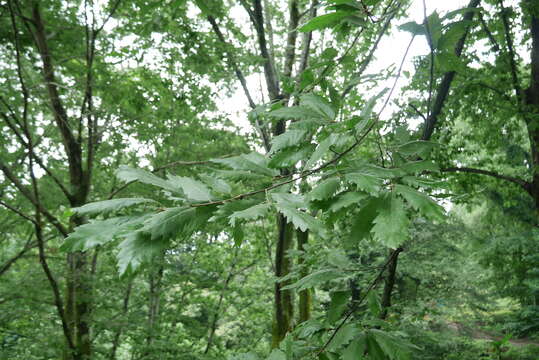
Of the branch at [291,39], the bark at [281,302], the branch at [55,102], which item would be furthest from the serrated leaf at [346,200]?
the branch at [291,39]

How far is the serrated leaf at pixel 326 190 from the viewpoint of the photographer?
2.68 ft

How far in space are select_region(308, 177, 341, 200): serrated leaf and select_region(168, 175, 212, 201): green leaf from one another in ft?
0.79

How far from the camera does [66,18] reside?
4605 millimetres

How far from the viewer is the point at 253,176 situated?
93 centimetres

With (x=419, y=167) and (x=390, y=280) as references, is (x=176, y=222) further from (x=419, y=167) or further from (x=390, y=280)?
(x=390, y=280)

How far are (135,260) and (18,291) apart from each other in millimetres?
4951

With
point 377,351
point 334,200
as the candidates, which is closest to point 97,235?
point 334,200

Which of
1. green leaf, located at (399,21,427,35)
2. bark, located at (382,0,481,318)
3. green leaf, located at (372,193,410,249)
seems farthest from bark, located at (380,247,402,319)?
green leaf, located at (399,21,427,35)

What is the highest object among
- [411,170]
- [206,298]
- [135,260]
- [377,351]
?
[411,170]

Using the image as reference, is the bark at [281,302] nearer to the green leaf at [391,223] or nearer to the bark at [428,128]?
the bark at [428,128]

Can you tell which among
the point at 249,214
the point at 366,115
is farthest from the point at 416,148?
the point at 249,214

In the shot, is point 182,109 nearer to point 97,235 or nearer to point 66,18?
point 66,18

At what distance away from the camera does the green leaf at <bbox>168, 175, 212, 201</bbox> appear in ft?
2.62

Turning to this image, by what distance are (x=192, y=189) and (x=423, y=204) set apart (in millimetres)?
505
